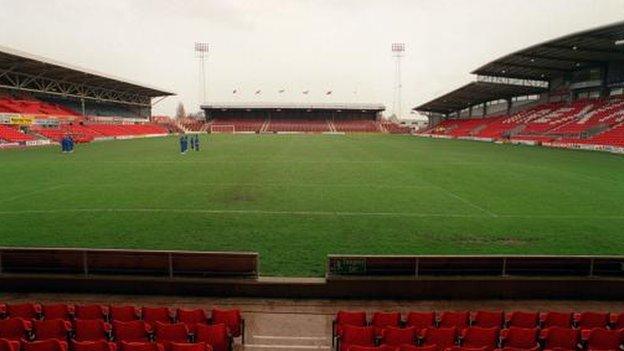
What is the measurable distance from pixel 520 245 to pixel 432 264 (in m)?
4.25

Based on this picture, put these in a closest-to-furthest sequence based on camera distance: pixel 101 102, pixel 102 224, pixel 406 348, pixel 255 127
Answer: pixel 406 348 < pixel 102 224 < pixel 101 102 < pixel 255 127

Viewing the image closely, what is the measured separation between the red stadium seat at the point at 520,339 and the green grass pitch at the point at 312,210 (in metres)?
4.49

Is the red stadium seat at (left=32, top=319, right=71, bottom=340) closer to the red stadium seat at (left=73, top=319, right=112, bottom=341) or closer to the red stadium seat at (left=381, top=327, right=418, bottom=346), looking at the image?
the red stadium seat at (left=73, top=319, right=112, bottom=341)

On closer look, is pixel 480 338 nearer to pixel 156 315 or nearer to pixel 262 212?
pixel 156 315

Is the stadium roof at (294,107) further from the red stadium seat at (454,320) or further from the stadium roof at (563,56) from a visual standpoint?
the red stadium seat at (454,320)

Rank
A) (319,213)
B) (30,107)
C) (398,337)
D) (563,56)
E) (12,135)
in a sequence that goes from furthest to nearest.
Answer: (30,107), (563,56), (12,135), (319,213), (398,337)

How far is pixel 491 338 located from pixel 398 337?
48.3 inches

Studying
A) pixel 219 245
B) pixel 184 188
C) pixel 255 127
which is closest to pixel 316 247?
pixel 219 245

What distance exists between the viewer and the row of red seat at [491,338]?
5777 mm

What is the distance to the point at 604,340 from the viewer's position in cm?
577

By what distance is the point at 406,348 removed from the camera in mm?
5273

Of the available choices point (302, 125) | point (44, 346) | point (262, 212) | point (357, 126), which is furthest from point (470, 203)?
Result: point (357, 126)

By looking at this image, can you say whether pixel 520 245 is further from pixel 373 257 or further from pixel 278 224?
pixel 278 224

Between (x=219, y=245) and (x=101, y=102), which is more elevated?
(x=101, y=102)
